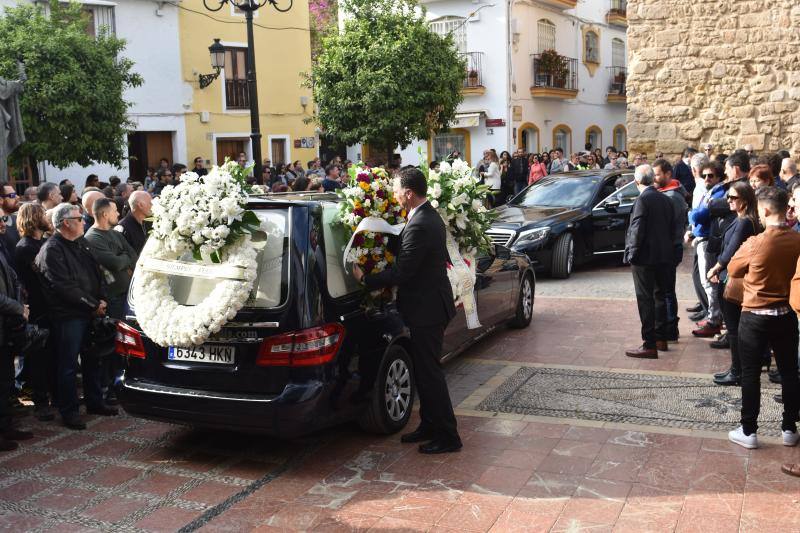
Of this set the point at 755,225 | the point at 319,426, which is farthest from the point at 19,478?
the point at 755,225

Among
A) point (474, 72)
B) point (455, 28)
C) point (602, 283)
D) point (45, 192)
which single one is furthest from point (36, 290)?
point (455, 28)

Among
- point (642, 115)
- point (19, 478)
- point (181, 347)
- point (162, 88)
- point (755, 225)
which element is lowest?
point (19, 478)

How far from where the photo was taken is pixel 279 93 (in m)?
26.9

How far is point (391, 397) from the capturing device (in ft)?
19.3

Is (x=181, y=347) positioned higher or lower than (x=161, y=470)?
higher

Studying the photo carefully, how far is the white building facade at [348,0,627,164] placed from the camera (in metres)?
28.2

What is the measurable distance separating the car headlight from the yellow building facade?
14.0m

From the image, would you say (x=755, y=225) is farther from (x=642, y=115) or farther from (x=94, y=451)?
(x=642, y=115)

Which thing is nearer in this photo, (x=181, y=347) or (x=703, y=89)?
(x=181, y=347)

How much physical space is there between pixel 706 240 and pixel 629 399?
2.49 m

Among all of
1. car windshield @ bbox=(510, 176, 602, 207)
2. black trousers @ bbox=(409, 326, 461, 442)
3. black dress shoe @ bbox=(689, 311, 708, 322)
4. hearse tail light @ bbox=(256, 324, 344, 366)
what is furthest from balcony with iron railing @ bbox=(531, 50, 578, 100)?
hearse tail light @ bbox=(256, 324, 344, 366)

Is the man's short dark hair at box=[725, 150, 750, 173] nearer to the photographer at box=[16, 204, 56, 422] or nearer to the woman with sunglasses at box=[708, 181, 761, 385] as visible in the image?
the woman with sunglasses at box=[708, 181, 761, 385]

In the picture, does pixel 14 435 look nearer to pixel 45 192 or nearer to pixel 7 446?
pixel 7 446

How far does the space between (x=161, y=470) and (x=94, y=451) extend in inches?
27.8
